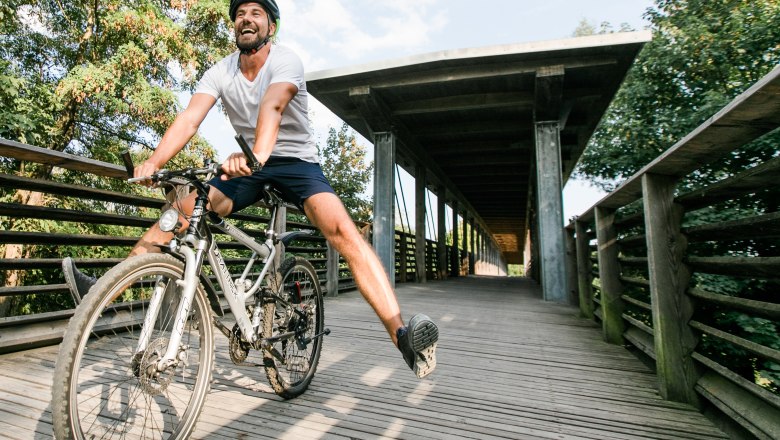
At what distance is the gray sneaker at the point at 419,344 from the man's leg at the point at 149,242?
90 centimetres

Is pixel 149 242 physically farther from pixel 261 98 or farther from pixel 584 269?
pixel 584 269

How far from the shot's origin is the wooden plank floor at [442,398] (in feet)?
4.95

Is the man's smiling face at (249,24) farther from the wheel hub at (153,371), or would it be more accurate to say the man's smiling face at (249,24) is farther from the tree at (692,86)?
the tree at (692,86)

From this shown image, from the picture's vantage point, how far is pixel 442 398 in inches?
73.5

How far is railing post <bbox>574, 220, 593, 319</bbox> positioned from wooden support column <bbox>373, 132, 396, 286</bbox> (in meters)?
3.36

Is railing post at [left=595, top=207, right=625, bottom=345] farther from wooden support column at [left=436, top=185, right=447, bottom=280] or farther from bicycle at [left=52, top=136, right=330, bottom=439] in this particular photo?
wooden support column at [left=436, top=185, right=447, bottom=280]

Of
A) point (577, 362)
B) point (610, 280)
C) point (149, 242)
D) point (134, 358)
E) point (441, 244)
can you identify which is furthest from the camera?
point (441, 244)

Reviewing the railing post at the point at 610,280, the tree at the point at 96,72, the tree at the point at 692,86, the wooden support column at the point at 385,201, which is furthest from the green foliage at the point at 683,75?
the tree at the point at 96,72

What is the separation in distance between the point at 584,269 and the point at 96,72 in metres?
9.71

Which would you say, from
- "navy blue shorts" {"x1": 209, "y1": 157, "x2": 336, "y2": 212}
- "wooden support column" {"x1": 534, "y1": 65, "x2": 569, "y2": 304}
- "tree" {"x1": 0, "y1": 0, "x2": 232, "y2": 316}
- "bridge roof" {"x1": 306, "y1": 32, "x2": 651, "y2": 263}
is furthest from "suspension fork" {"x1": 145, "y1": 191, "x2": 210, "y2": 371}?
"tree" {"x1": 0, "y1": 0, "x2": 232, "y2": 316}

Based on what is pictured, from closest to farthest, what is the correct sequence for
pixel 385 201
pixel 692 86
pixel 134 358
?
pixel 134 358 → pixel 385 201 → pixel 692 86

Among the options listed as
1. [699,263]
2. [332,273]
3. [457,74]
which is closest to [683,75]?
[457,74]

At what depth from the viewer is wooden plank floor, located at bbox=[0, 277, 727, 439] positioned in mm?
1510

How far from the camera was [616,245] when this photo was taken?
303cm
